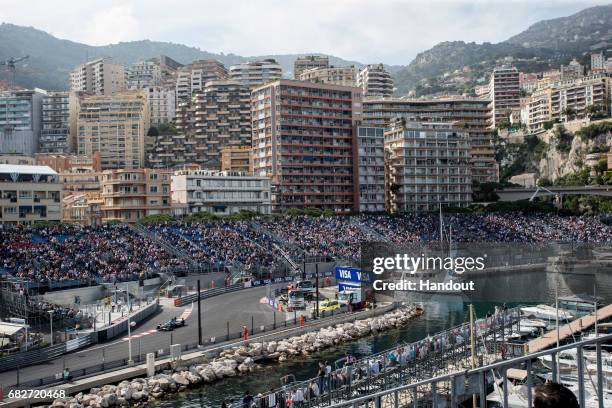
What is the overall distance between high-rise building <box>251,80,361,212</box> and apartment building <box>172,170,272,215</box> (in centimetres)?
599

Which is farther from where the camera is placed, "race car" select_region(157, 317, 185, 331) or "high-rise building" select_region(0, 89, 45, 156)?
"high-rise building" select_region(0, 89, 45, 156)

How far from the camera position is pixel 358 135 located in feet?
317

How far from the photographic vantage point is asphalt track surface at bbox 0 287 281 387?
28797mm

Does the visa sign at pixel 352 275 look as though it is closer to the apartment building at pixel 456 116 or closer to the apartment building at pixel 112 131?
the apartment building at pixel 456 116

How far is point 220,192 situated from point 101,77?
123 m

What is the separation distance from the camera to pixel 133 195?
79.8 meters

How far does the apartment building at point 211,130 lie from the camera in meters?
142

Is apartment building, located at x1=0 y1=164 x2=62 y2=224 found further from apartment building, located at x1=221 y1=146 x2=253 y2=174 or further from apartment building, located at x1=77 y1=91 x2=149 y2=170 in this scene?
apartment building, located at x1=77 y1=91 x2=149 y2=170

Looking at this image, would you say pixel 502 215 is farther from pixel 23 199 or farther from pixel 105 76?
pixel 105 76

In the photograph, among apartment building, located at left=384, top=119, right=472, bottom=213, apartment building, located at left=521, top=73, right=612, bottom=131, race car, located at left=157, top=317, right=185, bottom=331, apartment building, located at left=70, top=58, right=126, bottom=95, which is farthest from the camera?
apartment building, located at left=70, top=58, right=126, bottom=95

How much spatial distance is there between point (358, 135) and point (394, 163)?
8504 millimetres

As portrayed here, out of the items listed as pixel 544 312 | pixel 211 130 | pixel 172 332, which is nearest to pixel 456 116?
pixel 211 130

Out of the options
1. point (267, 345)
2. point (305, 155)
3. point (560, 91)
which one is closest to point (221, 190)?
point (305, 155)

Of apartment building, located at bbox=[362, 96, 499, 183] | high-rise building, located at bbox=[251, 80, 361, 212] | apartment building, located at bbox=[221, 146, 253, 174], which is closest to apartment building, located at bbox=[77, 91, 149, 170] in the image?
apartment building, located at bbox=[221, 146, 253, 174]
